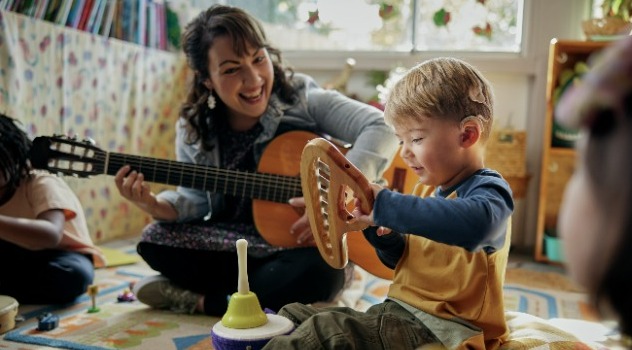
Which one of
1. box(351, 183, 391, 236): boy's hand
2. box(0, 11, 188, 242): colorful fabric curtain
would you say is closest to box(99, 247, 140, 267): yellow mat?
box(0, 11, 188, 242): colorful fabric curtain

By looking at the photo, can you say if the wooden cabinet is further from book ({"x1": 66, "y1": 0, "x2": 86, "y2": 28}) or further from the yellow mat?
book ({"x1": 66, "y1": 0, "x2": 86, "y2": 28})

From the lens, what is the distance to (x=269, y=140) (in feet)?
5.38

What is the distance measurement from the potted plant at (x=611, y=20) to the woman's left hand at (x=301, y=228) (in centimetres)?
141

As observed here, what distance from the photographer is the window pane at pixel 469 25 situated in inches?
106

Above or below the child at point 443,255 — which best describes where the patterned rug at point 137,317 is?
below

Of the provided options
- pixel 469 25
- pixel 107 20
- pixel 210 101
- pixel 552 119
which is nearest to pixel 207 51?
pixel 210 101

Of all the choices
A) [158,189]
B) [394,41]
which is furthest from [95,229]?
[394,41]

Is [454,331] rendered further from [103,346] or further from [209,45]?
[209,45]

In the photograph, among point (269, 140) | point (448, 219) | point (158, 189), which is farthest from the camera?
point (158, 189)

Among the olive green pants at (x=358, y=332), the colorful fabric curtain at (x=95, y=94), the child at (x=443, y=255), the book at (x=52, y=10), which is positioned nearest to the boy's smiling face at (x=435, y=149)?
the child at (x=443, y=255)

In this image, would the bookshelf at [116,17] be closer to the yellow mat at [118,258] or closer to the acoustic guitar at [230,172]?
the acoustic guitar at [230,172]

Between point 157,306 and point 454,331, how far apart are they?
0.95 meters

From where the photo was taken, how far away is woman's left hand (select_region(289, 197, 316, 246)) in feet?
5.00

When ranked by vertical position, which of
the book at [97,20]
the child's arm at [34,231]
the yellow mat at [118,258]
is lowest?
the yellow mat at [118,258]
